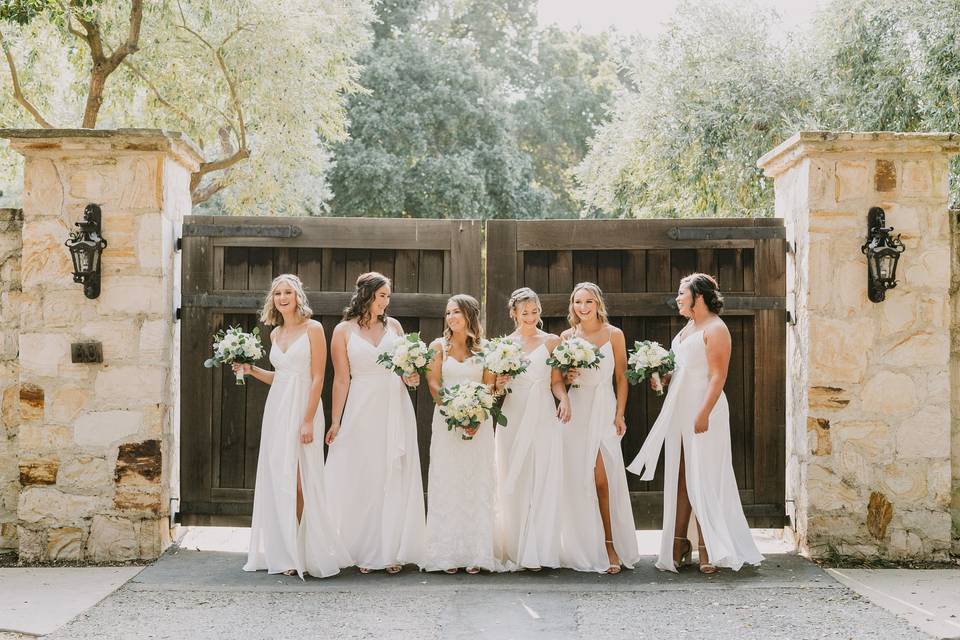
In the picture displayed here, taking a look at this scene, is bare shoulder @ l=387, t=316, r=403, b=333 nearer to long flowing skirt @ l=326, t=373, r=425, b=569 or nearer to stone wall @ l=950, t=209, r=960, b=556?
long flowing skirt @ l=326, t=373, r=425, b=569

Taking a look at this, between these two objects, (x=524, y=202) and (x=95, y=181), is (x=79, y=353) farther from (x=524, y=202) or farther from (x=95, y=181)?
(x=524, y=202)

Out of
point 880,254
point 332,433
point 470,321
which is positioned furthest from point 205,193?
point 880,254

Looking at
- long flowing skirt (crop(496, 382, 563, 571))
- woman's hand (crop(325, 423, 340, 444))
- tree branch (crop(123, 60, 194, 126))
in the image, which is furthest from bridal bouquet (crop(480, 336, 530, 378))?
tree branch (crop(123, 60, 194, 126))

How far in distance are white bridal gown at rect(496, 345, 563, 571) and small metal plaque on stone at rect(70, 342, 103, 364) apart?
2.48m

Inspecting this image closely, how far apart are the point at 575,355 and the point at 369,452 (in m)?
1.33

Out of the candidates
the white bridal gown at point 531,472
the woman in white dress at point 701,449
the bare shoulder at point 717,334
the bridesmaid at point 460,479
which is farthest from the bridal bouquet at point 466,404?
the bare shoulder at point 717,334

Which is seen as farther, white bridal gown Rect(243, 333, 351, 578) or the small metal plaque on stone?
the small metal plaque on stone

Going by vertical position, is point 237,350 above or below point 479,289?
below

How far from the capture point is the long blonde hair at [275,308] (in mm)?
5312

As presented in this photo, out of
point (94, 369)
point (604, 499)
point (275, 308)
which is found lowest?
point (604, 499)

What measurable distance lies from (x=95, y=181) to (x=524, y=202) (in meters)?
17.9

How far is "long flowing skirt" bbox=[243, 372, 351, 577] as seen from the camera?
5.12 meters

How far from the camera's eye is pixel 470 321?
5199mm

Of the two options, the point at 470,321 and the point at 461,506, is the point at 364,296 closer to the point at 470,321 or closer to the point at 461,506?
the point at 470,321
